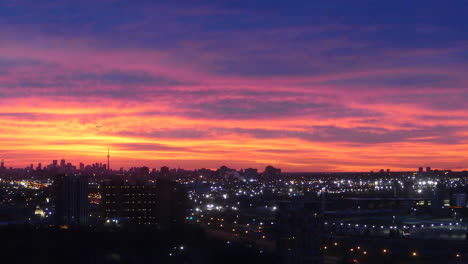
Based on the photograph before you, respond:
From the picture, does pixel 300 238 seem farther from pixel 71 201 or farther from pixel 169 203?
pixel 71 201

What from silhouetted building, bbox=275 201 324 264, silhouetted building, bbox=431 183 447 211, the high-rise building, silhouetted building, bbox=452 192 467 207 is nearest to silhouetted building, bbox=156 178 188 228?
the high-rise building

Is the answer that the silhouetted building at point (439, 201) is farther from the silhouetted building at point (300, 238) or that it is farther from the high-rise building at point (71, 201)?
the silhouetted building at point (300, 238)

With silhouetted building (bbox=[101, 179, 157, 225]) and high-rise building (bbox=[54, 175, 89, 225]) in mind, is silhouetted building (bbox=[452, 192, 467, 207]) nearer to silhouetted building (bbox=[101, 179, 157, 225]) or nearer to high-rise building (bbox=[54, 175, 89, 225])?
Result: silhouetted building (bbox=[101, 179, 157, 225])

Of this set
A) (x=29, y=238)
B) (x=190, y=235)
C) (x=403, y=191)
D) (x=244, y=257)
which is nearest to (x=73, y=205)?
(x=190, y=235)

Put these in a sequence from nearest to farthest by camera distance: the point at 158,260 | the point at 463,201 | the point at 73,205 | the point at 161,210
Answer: the point at 158,260 < the point at 161,210 < the point at 73,205 < the point at 463,201

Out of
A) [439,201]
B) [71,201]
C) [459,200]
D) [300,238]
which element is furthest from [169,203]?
[459,200]

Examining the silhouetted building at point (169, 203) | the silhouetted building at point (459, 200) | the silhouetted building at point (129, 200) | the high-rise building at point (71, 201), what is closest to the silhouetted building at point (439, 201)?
the silhouetted building at point (459, 200)

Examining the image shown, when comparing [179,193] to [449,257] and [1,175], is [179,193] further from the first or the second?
[1,175]
